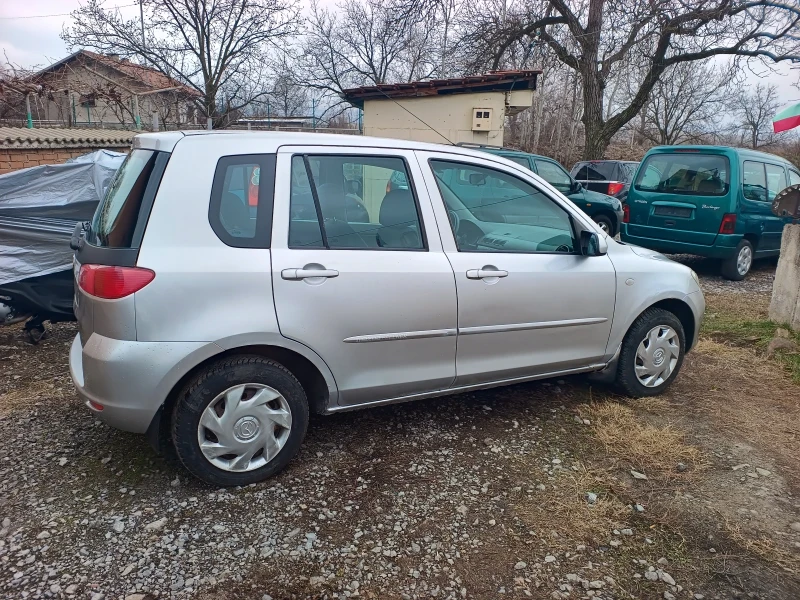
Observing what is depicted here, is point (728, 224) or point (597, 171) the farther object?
point (597, 171)

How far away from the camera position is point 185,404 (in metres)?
2.78

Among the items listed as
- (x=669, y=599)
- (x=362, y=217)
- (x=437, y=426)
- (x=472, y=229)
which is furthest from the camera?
(x=437, y=426)

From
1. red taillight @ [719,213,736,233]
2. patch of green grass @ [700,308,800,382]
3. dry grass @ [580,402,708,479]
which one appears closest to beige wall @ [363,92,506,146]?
red taillight @ [719,213,736,233]

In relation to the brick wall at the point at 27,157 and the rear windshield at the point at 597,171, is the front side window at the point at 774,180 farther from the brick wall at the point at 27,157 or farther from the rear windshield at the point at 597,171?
the brick wall at the point at 27,157

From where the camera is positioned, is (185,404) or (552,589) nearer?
(552,589)

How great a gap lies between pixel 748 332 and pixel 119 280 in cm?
580

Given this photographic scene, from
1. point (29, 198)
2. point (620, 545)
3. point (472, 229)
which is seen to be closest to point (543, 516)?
point (620, 545)

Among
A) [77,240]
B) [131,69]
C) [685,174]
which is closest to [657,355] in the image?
[77,240]

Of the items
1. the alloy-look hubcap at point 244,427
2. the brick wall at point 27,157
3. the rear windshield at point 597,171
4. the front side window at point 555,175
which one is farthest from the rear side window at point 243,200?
the rear windshield at point 597,171

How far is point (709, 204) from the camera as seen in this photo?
8.16 m

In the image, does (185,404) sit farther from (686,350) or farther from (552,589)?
(686,350)

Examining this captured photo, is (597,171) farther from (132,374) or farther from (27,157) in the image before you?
(132,374)

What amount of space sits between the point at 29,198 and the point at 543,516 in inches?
185

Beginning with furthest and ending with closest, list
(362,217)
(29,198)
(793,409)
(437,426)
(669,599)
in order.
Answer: (29,198) < (793,409) < (437,426) < (362,217) < (669,599)
